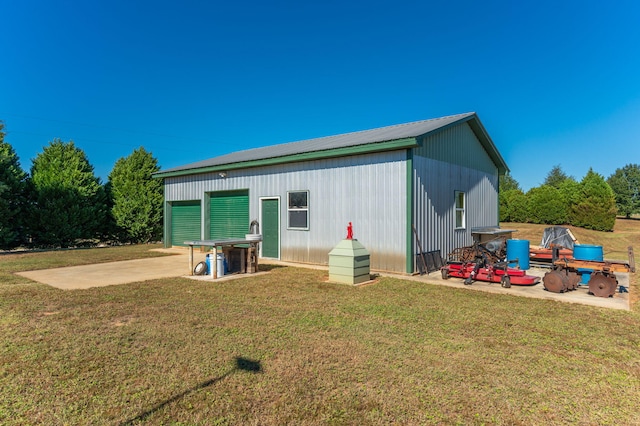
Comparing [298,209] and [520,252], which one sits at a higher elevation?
[298,209]

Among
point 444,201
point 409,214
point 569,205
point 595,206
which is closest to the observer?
point 409,214

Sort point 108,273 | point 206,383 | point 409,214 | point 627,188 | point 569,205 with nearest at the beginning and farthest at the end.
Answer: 1. point 206,383
2. point 409,214
3. point 108,273
4. point 569,205
5. point 627,188

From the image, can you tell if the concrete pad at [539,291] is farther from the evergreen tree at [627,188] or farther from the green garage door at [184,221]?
the evergreen tree at [627,188]

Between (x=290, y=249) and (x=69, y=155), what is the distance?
41.6ft

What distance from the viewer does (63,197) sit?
1598 cm

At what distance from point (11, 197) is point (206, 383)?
1728 cm

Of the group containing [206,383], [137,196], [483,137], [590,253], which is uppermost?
[483,137]

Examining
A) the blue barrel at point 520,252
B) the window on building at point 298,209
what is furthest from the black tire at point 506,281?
the window on building at point 298,209

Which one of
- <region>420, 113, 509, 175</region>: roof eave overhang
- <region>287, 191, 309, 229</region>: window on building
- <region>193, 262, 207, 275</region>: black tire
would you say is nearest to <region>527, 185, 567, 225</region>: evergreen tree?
<region>420, 113, 509, 175</region>: roof eave overhang

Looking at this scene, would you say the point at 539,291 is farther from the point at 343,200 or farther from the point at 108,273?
the point at 108,273

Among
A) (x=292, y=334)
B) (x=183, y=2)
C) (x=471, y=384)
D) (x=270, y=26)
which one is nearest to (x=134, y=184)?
(x=183, y=2)

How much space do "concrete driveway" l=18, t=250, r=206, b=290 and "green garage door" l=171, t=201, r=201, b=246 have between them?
3352mm

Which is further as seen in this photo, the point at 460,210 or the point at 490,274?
the point at 460,210

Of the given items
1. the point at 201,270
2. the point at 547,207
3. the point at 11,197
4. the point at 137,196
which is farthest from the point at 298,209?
the point at 547,207
